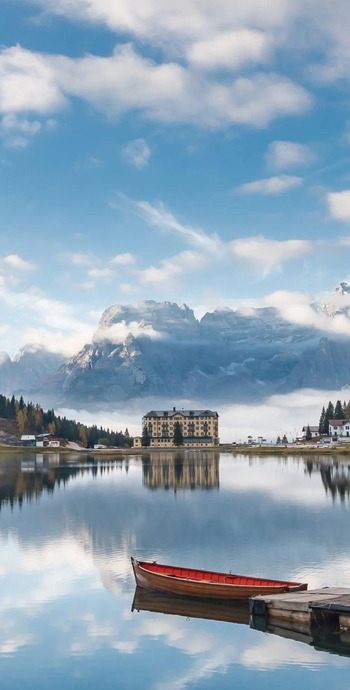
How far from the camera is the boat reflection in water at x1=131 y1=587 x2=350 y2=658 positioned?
34844 mm

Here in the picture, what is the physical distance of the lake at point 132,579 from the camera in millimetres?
32125

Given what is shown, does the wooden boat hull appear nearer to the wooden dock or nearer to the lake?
the lake

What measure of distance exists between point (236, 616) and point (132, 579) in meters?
11.4

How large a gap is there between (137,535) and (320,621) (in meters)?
33.0

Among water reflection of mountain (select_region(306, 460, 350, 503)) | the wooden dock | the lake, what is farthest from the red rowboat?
water reflection of mountain (select_region(306, 460, 350, 503))

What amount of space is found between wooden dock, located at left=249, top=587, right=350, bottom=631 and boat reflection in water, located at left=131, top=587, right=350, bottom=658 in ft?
0.68

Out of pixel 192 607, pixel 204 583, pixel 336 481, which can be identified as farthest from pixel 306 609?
pixel 336 481

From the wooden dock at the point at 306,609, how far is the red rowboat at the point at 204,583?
139 centimetres

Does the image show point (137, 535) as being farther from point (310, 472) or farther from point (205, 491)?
point (310, 472)

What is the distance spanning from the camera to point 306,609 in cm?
3672

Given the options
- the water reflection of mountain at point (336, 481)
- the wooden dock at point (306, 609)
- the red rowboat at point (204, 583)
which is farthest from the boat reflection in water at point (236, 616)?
the water reflection of mountain at point (336, 481)

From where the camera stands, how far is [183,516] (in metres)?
81.1

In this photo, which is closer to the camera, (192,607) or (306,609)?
(306,609)

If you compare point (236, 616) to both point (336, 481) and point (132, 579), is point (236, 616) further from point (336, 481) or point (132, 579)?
point (336, 481)
